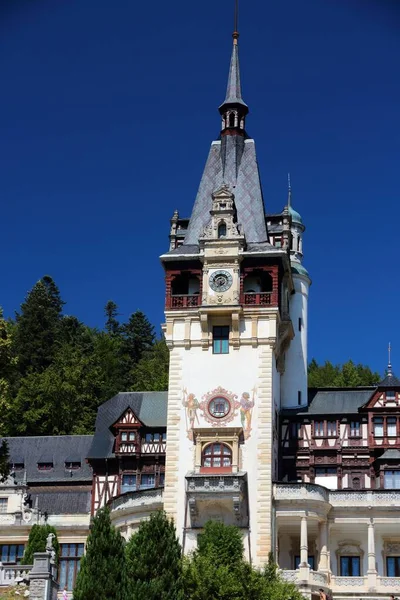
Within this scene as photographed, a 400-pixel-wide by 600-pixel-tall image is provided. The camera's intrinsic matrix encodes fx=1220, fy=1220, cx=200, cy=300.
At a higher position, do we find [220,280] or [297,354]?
[220,280]

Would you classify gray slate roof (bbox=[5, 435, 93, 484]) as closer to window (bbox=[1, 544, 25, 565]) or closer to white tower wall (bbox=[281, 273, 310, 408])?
window (bbox=[1, 544, 25, 565])

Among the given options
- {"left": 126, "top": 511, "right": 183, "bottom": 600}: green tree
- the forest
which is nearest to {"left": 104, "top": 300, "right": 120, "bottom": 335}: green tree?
the forest

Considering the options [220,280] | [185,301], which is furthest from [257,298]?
[185,301]

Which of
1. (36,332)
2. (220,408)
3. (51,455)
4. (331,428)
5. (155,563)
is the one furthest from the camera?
(36,332)

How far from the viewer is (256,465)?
6531 centimetres

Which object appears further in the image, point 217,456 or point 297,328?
point 297,328

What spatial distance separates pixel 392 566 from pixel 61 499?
2009 centimetres

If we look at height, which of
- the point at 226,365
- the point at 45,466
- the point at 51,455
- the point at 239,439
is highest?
the point at 226,365

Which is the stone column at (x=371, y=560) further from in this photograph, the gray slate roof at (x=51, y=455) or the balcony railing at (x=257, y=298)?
the gray slate roof at (x=51, y=455)

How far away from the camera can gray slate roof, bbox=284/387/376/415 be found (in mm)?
71250

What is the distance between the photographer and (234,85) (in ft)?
252

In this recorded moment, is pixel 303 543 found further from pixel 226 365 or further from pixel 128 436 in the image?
→ pixel 128 436

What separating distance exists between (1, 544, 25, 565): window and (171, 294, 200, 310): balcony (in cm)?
1645

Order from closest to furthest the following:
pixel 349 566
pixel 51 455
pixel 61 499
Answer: pixel 349 566 → pixel 61 499 → pixel 51 455
